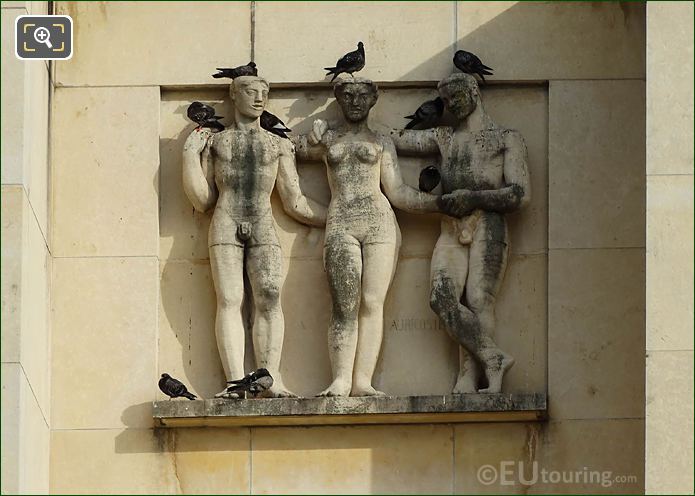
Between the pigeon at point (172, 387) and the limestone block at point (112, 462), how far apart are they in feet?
1.11

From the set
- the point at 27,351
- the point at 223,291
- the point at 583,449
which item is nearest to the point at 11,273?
the point at 27,351

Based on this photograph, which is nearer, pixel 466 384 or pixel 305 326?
pixel 466 384

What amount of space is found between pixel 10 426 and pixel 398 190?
3.22 meters

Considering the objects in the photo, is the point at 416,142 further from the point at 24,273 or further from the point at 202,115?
the point at 24,273

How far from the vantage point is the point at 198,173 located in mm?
17469

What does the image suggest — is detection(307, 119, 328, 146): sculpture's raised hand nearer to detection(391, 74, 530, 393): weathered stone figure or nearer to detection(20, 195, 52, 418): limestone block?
detection(391, 74, 530, 393): weathered stone figure

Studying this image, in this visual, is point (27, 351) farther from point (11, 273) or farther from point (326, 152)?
point (326, 152)

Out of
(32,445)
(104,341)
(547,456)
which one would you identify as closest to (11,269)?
(32,445)

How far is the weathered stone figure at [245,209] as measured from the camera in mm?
17297

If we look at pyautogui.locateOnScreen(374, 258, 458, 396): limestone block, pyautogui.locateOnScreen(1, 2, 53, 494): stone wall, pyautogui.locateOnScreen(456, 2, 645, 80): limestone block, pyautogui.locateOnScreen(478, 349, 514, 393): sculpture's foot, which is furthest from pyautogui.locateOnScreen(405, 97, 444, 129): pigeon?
pyautogui.locateOnScreen(1, 2, 53, 494): stone wall

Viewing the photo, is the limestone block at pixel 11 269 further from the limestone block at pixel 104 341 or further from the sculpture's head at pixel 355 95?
the sculpture's head at pixel 355 95

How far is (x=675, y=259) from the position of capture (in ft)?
52.1

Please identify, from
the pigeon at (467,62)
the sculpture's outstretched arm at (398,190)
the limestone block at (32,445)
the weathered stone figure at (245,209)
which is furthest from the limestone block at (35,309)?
the pigeon at (467,62)

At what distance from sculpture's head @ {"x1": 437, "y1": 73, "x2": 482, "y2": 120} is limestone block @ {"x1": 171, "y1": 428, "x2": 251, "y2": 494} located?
2602mm
